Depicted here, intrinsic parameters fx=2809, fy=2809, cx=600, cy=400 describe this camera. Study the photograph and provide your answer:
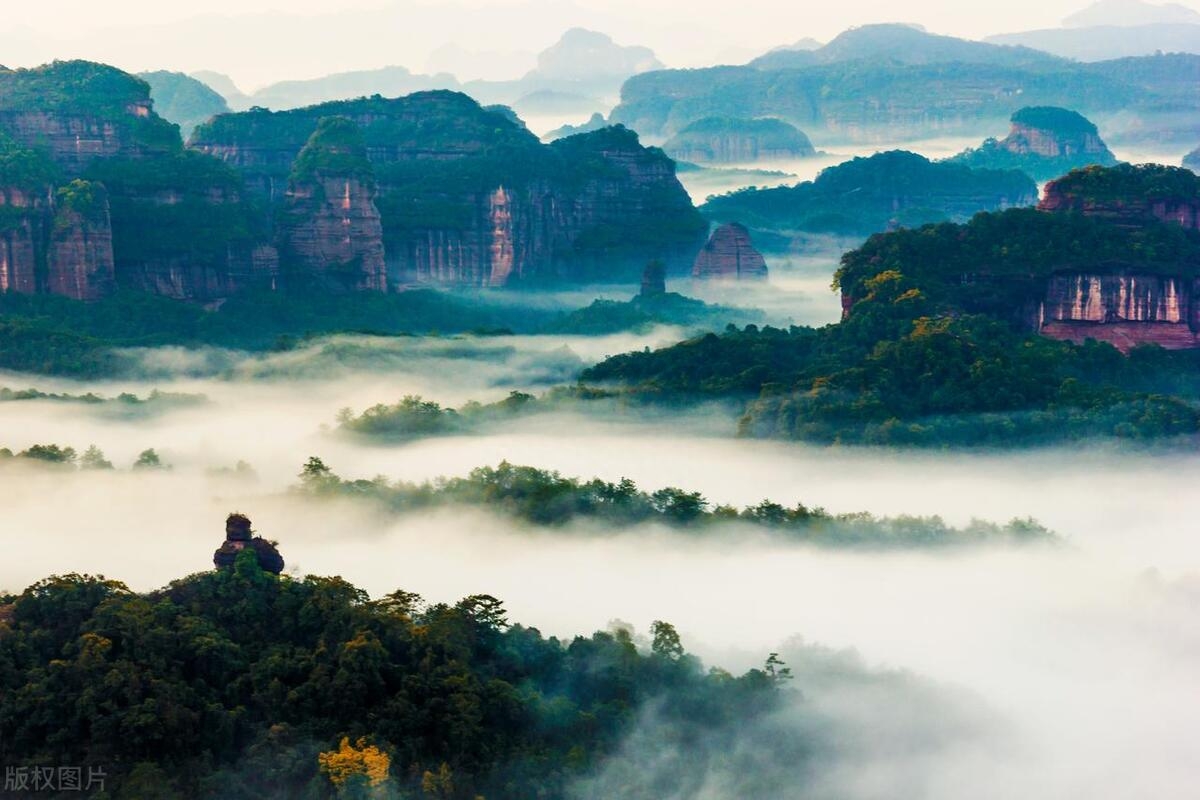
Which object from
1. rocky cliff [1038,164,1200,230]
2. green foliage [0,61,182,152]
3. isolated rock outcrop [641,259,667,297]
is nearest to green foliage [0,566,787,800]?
rocky cliff [1038,164,1200,230]

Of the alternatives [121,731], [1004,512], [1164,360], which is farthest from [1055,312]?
[121,731]

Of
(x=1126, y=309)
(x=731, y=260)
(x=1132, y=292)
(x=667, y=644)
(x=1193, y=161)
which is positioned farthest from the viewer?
(x=1193, y=161)

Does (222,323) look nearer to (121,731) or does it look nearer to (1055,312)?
(1055,312)

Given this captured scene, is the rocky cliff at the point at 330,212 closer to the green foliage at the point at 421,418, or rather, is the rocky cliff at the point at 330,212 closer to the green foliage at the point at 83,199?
the green foliage at the point at 83,199

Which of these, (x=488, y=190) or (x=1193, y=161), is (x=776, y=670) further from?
(x=1193, y=161)

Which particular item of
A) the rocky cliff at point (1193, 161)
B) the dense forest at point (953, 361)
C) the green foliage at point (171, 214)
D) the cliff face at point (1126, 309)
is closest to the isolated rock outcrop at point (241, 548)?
the dense forest at point (953, 361)

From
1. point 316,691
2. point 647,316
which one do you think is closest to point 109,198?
point 647,316
